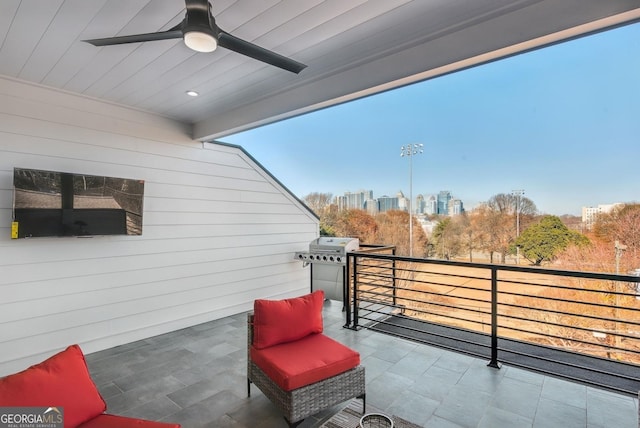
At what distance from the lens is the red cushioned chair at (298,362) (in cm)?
188

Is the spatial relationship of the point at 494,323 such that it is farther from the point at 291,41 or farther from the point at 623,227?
the point at 623,227

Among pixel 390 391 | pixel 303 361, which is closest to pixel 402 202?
pixel 390 391

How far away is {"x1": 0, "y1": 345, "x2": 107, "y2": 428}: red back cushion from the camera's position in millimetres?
1236

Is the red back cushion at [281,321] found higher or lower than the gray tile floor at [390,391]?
higher

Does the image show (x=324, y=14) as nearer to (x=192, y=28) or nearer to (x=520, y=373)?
(x=192, y=28)

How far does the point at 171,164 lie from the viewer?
151 inches

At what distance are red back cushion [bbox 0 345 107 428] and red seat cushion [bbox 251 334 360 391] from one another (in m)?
0.92

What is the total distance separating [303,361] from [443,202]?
10474mm

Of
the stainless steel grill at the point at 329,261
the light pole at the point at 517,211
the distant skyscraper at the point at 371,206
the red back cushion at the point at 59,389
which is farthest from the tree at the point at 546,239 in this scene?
the red back cushion at the point at 59,389

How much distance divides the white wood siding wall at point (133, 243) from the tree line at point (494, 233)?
162 inches

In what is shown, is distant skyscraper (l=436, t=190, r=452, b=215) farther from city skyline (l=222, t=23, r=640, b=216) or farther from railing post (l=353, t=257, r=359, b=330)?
railing post (l=353, t=257, r=359, b=330)

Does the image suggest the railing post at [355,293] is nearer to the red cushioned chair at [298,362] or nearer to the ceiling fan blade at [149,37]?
the red cushioned chair at [298,362]

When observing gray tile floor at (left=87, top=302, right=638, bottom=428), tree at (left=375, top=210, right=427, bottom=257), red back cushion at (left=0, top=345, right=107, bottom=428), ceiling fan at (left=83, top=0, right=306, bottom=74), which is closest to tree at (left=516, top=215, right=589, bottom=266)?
tree at (left=375, top=210, right=427, bottom=257)

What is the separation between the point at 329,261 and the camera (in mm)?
4570
